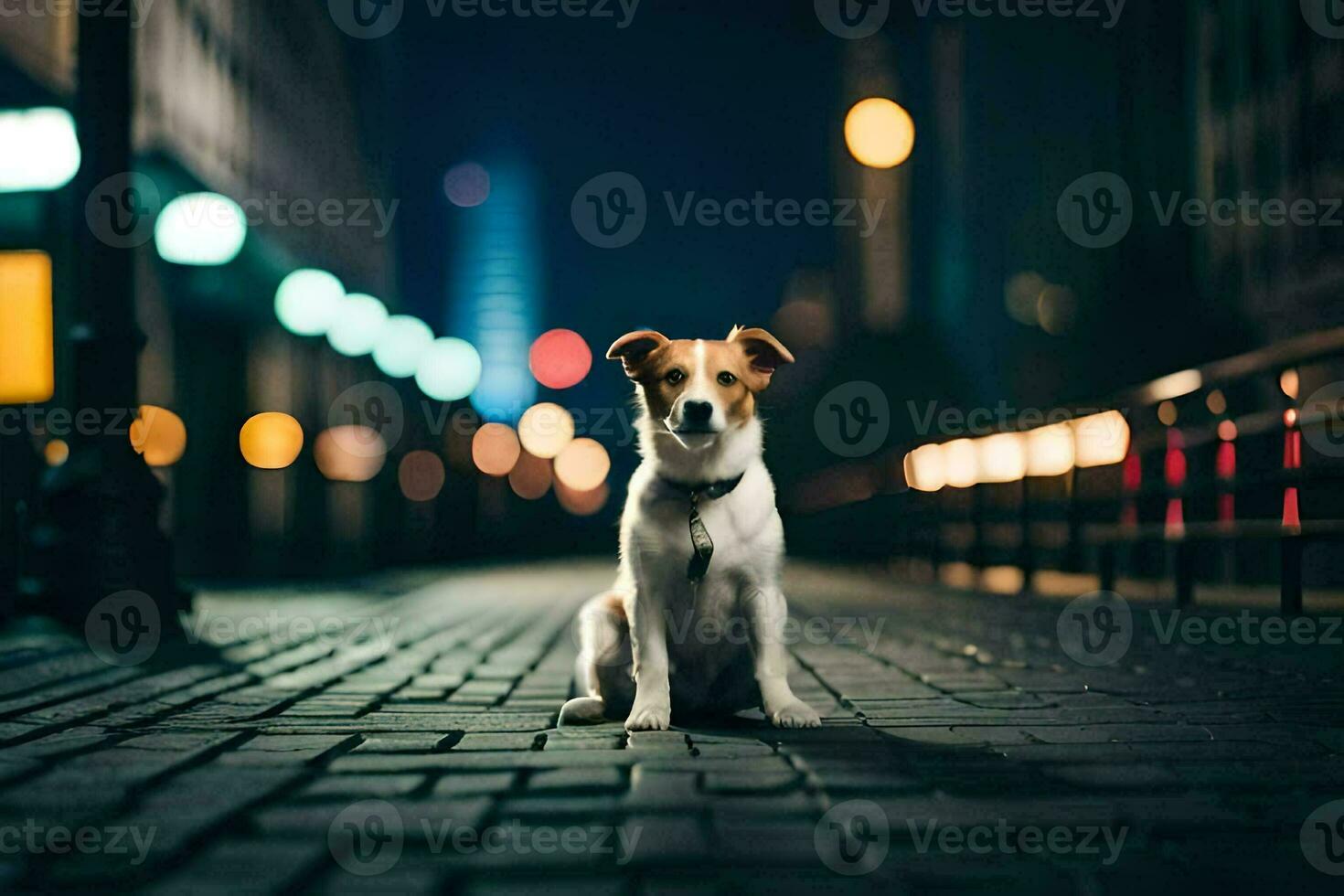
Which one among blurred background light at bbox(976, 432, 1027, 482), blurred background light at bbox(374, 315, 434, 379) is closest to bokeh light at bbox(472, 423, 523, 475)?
blurred background light at bbox(374, 315, 434, 379)

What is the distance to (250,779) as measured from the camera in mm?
3480

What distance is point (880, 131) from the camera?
1246cm

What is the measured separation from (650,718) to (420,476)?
26675 mm

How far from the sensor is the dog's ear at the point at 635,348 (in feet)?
14.3

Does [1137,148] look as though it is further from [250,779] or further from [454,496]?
[250,779]

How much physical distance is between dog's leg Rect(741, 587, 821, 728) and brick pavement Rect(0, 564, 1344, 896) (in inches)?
3.8

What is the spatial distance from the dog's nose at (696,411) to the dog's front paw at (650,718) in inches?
38.1

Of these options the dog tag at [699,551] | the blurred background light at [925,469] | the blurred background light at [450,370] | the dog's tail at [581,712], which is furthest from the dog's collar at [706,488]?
the blurred background light at [450,370]

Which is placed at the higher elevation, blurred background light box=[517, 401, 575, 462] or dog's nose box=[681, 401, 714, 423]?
blurred background light box=[517, 401, 575, 462]

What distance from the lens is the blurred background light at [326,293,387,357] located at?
803 inches

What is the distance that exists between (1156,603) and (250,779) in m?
7.73

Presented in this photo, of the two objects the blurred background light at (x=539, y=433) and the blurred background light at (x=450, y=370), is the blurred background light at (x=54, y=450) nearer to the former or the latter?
the blurred background light at (x=450, y=370)

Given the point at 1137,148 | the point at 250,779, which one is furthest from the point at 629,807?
the point at 1137,148

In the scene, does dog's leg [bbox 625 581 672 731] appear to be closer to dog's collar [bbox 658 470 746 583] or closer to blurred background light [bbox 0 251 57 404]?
dog's collar [bbox 658 470 746 583]
